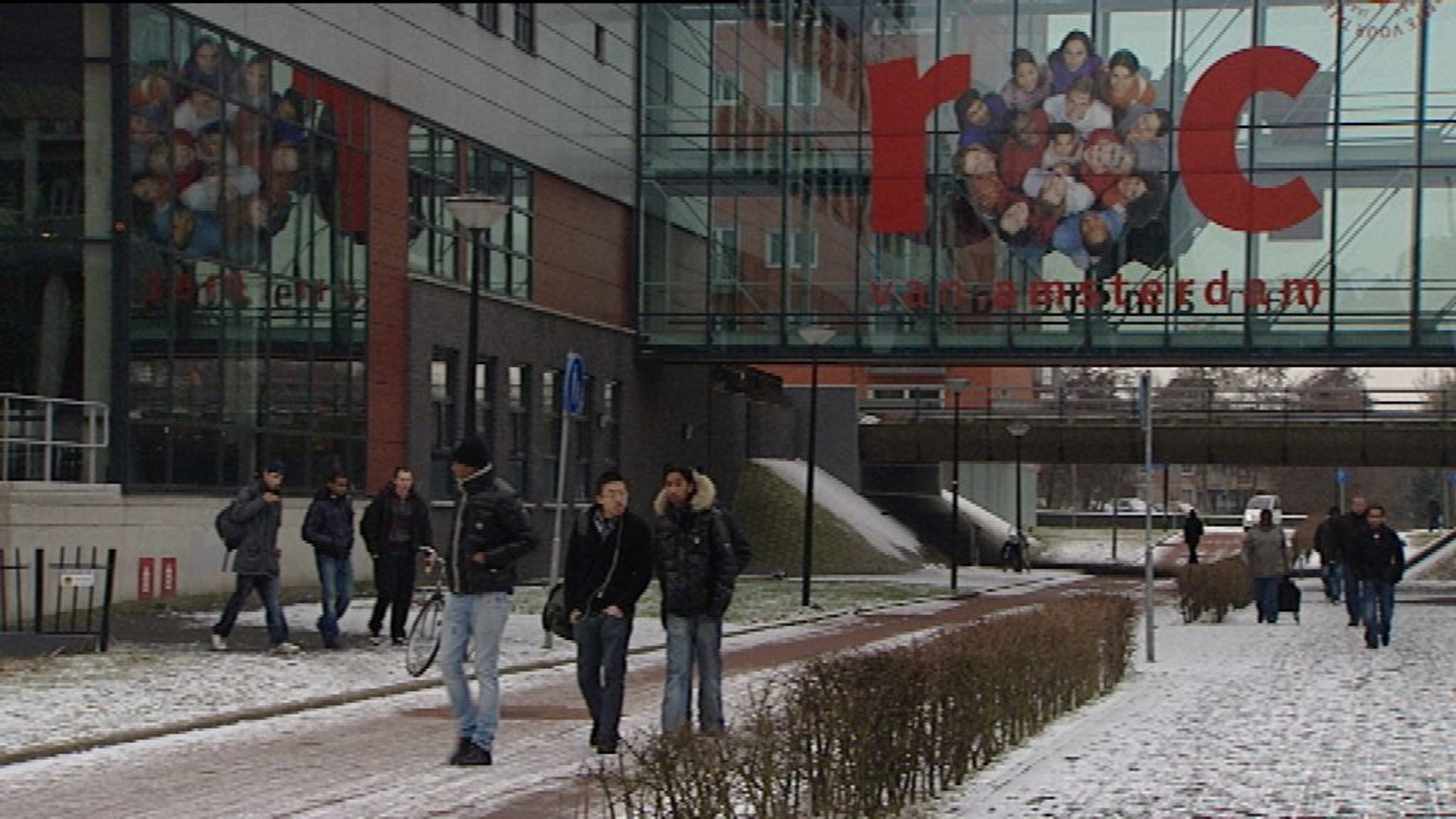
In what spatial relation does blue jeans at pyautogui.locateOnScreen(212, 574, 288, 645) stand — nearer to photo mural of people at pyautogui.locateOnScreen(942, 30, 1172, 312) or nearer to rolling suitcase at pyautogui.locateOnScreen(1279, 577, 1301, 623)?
rolling suitcase at pyautogui.locateOnScreen(1279, 577, 1301, 623)

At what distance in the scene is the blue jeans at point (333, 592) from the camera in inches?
834

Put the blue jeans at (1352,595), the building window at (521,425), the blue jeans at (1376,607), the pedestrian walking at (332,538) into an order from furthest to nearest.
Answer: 1. the building window at (521,425)
2. the blue jeans at (1352,595)
3. the blue jeans at (1376,607)
4. the pedestrian walking at (332,538)

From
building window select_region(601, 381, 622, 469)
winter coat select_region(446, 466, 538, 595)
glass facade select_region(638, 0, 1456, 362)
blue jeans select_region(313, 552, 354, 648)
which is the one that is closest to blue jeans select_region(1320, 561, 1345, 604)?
glass facade select_region(638, 0, 1456, 362)

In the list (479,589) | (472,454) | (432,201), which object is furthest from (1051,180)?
(479,589)

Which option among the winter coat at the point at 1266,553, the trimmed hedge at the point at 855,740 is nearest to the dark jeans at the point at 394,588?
the trimmed hedge at the point at 855,740

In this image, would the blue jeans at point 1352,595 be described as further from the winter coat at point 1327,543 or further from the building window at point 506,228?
the building window at point 506,228

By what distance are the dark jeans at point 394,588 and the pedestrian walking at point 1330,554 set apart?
12.5 metres

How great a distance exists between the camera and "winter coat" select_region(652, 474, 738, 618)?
13.6 m

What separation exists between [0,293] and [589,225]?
1984 centimetres

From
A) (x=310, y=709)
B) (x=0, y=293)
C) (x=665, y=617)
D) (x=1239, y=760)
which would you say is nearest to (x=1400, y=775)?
(x=1239, y=760)

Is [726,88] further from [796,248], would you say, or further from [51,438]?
[51,438]

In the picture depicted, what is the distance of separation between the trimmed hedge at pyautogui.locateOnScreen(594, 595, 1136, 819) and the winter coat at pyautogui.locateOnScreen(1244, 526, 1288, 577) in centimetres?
1614

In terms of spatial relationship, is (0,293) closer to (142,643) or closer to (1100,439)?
(142,643)

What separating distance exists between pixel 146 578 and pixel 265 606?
22.9 feet
